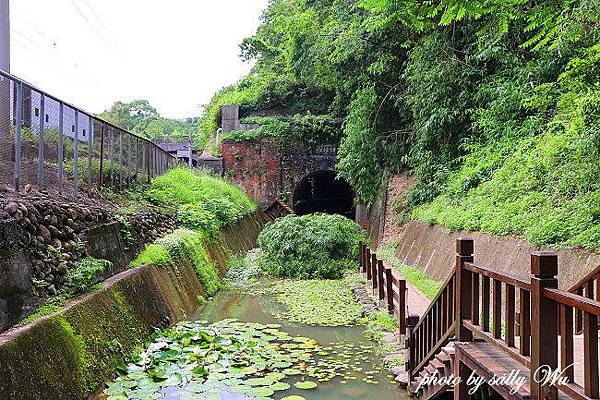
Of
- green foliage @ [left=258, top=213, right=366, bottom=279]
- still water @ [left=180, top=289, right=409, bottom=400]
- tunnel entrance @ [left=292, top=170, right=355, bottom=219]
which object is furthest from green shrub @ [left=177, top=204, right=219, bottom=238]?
tunnel entrance @ [left=292, top=170, right=355, bottom=219]

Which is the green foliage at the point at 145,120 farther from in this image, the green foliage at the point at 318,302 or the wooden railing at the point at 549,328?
the wooden railing at the point at 549,328

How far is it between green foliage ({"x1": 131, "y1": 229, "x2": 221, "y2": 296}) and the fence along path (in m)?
4.79

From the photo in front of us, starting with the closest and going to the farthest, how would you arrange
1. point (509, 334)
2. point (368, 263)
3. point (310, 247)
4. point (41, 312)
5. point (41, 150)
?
1. point (509, 334)
2. point (41, 312)
3. point (41, 150)
4. point (368, 263)
5. point (310, 247)

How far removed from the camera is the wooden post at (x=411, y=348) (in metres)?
5.64

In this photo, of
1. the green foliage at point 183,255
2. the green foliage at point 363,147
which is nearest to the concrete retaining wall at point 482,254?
the green foliage at point 363,147

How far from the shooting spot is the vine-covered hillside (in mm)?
6730

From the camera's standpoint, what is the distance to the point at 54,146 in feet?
23.5

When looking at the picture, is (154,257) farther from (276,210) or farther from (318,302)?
(276,210)

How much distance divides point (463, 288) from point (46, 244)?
436 centimetres

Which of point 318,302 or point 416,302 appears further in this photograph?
point 318,302

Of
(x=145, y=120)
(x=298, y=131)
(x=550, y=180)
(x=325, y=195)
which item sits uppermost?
(x=145, y=120)

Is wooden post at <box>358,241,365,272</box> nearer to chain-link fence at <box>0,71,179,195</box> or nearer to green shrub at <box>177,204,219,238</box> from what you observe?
green shrub at <box>177,204,219,238</box>

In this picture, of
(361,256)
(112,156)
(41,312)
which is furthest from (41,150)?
(361,256)

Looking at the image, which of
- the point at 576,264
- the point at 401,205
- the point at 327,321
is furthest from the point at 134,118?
the point at 576,264
